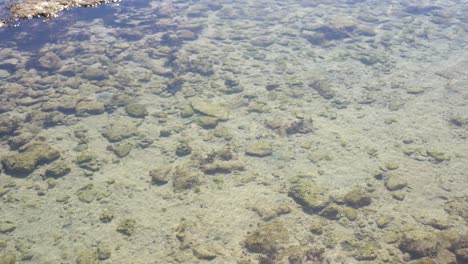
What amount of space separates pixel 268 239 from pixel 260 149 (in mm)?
3407

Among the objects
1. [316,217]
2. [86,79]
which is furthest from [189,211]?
[86,79]

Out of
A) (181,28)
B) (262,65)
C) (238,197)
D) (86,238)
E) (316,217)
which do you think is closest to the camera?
(86,238)

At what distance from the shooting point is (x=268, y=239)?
806cm

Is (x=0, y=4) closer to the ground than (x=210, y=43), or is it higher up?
higher up

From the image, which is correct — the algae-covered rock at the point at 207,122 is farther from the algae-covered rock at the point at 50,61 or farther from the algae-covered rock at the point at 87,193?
the algae-covered rock at the point at 50,61

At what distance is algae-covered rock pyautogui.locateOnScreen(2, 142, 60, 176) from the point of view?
9961mm

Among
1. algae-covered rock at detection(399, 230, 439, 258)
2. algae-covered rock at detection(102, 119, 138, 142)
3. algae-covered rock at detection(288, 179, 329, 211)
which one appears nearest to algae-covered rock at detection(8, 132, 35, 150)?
algae-covered rock at detection(102, 119, 138, 142)

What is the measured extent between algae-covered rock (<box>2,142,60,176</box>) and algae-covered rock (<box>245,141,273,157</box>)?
215 inches

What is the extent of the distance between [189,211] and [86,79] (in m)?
8.43

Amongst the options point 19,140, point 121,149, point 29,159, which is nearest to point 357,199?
point 121,149

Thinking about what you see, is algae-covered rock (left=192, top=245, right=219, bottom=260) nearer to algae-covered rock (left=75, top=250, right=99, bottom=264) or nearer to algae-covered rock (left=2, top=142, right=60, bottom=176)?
algae-covered rock (left=75, top=250, right=99, bottom=264)

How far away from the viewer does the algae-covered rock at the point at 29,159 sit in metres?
9.96

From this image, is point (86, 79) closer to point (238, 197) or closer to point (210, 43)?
point (210, 43)

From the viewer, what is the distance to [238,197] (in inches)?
371
